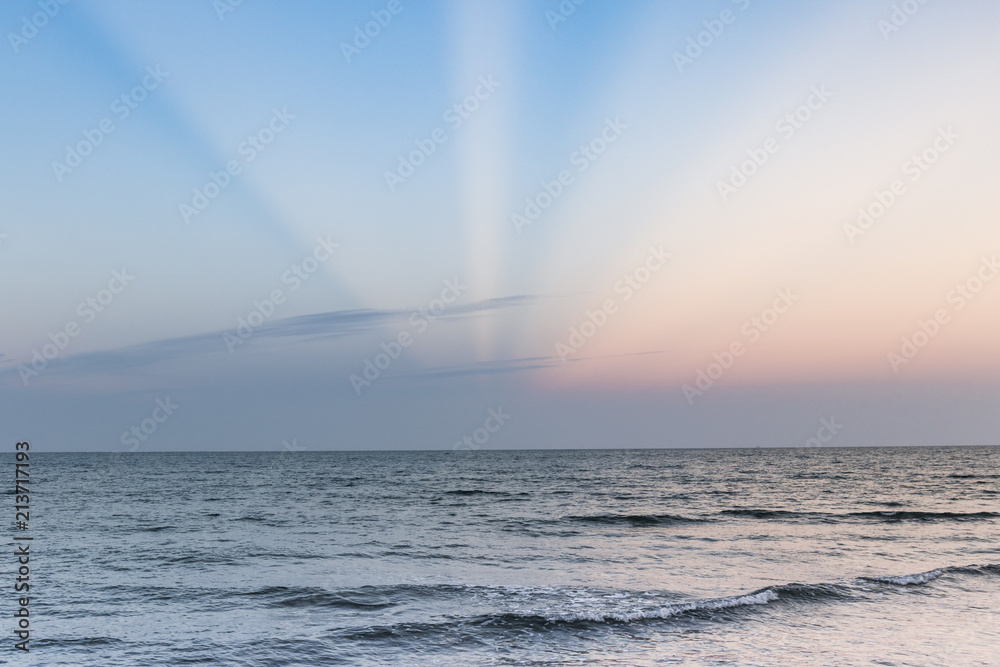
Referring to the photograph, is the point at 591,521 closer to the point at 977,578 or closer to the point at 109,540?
the point at 977,578

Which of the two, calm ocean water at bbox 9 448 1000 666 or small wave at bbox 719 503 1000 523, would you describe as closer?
calm ocean water at bbox 9 448 1000 666

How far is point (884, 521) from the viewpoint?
37.8m

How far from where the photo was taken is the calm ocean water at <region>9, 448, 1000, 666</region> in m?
14.8

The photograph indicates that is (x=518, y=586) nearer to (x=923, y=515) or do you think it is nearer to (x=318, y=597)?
(x=318, y=597)

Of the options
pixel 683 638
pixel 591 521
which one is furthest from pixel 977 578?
pixel 591 521

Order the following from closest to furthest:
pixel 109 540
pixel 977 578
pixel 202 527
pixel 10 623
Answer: pixel 10 623 → pixel 977 578 → pixel 109 540 → pixel 202 527

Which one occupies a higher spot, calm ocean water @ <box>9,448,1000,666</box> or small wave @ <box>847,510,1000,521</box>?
calm ocean water @ <box>9,448,1000,666</box>

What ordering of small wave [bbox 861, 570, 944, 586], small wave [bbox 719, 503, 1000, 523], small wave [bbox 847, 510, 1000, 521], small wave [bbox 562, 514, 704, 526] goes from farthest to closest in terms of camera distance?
small wave [bbox 719, 503, 1000, 523]
small wave [bbox 847, 510, 1000, 521]
small wave [bbox 562, 514, 704, 526]
small wave [bbox 861, 570, 944, 586]

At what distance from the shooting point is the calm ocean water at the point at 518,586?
14773 mm

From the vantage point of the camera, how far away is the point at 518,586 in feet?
68.7

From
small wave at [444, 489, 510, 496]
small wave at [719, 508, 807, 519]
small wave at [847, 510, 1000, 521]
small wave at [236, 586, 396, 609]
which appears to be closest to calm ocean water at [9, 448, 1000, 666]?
small wave at [236, 586, 396, 609]

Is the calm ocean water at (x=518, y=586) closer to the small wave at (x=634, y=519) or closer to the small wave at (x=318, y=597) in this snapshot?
the small wave at (x=318, y=597)

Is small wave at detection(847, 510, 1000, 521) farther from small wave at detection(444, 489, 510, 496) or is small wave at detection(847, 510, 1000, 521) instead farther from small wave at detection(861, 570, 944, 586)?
small wave at detection(444, 489, 510, 496)

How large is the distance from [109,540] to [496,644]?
2334 cm
